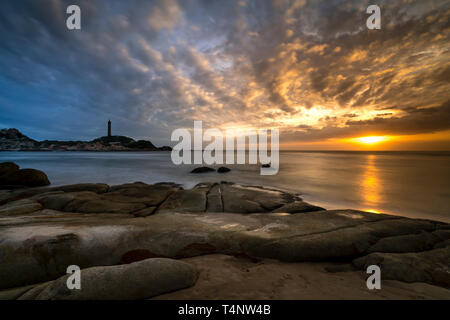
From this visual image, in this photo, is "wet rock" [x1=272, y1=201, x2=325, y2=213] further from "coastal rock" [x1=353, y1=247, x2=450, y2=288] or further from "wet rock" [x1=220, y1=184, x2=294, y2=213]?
"coastal rock" [x1=353, y1=247, x2=450, y2=288]

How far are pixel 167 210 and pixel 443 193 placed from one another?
66.8 feet

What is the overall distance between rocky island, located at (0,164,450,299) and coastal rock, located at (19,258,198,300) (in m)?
0.02

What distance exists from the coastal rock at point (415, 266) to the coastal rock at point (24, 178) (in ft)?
64.7

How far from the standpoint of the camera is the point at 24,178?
42.2ft

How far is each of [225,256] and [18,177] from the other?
56.4 feet

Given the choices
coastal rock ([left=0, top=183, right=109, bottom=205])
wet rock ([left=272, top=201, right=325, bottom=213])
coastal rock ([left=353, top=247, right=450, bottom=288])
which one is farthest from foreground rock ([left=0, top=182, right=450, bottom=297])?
coastal rock ([left=0, top=183, right=109, bottom=205])

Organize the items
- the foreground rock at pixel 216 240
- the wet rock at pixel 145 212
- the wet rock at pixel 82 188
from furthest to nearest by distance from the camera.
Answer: the wet rock at pixel 82 188
the wet rock at pixel 145 212
the foreground rock at pixel 216 240

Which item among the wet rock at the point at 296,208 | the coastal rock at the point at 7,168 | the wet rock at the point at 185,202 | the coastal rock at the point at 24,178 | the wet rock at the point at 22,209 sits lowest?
the wet rock at the point at 296,208

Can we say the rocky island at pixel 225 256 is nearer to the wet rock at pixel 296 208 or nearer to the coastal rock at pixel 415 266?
the coastal rock at pixel 415 266

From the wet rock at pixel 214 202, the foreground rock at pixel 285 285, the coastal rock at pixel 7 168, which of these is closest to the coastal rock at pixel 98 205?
the wet rock at pixel 214 202

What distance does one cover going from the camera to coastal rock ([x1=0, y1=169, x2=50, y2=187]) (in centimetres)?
1224

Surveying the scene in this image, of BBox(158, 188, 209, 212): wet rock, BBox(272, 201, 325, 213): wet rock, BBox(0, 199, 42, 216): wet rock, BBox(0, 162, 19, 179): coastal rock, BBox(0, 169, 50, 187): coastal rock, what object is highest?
BBox(0, 162, 19, 179): coastal rock

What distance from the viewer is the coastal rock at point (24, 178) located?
1224 cm

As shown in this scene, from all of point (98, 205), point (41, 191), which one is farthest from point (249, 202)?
point (41, 191)
